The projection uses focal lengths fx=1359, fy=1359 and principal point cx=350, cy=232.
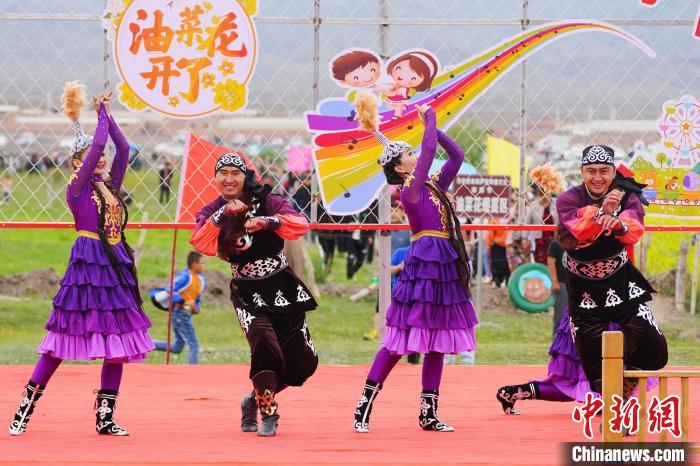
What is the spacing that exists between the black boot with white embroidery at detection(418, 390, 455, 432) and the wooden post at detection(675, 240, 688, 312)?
846cm

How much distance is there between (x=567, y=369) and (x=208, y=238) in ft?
7.39

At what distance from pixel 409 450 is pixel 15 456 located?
1826 mm

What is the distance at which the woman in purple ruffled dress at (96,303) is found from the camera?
702 centimetres

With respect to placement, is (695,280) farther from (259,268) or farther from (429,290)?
(259,268)

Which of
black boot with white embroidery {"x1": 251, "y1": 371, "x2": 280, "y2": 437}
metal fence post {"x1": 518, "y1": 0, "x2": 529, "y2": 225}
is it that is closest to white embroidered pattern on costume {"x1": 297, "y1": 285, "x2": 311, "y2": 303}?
black boot with white embroidery {"x1": 251, "y1": 371, "x2": 280, "y2": 437}

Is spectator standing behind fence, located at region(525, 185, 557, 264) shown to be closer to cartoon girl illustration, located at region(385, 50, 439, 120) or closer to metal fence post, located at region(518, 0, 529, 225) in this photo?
metal fence post, located at region(518, 0, 529, 225)

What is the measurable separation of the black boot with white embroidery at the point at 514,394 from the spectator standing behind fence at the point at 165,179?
364cm

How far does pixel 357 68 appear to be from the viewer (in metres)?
10.2

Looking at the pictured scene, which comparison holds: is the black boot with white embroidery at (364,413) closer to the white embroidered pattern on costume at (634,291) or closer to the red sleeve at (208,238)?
the red sleeve at (208,238)

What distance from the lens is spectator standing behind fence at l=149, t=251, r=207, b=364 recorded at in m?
11.6

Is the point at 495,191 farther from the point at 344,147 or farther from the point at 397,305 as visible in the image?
the point at 397,305

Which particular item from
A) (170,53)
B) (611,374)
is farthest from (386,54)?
(611,374)

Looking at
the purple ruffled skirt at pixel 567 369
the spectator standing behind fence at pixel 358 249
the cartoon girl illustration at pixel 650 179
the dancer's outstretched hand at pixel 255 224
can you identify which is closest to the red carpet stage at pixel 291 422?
the purple ruffled skirt at pixel 567 369

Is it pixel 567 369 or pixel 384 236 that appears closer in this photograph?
pixel 567 369
